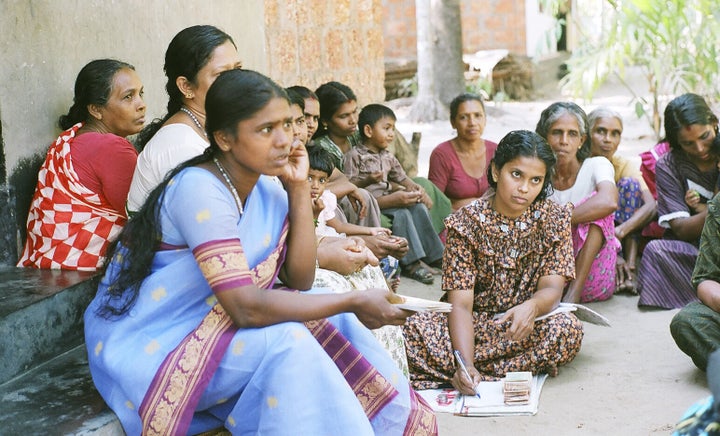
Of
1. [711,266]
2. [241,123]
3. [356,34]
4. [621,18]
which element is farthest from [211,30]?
[621,18]

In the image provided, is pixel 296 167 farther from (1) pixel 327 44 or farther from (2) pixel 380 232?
(1) pixel 327 44

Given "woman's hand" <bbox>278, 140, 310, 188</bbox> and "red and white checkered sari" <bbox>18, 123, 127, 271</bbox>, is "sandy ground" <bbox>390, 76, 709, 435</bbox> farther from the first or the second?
"red and white checkered sari" <bbox>18, 123, 127, 271</bbox>

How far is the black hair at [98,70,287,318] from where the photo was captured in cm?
291

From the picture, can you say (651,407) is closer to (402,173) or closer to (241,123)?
(241,123)

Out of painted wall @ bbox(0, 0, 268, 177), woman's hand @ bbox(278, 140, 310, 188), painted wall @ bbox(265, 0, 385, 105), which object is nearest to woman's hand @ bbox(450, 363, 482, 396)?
woman's hand @ bbox(278, 140, 310, 188)

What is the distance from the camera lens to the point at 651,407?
4191 mm

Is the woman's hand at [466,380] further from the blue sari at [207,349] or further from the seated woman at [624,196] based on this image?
the seated woman at [624,196]

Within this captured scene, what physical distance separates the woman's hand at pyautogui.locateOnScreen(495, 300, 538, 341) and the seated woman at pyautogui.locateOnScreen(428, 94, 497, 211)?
7.73 feet

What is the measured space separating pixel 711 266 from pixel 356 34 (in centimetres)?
456

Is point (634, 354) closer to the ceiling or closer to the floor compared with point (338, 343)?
closer to the floor

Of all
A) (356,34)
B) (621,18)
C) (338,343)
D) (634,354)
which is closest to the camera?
(338,343)

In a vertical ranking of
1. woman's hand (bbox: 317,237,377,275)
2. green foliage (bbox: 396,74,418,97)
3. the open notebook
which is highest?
woman's hand (bbox: 317,237,377,275)

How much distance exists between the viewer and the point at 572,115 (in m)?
5.82

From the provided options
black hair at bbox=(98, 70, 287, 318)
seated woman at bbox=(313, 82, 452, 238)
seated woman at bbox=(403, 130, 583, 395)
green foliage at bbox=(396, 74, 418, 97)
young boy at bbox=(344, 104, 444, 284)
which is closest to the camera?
black hair at bbox=(98, 70, 287, 318)
